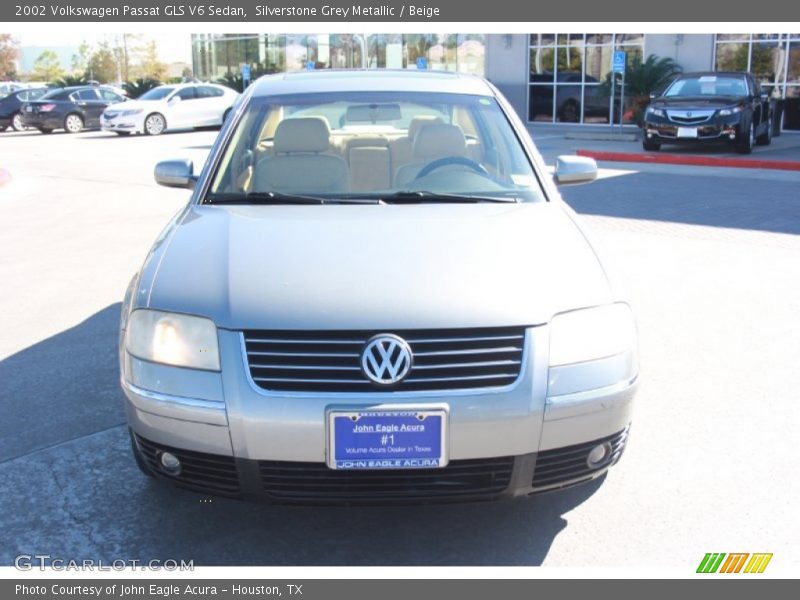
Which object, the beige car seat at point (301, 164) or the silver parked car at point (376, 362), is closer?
the silver parked car at point (376, 362)

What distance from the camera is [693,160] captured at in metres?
16.5

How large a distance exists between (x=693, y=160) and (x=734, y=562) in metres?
14.3

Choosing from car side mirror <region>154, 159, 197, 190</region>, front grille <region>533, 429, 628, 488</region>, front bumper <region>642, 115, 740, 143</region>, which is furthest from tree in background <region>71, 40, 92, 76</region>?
front grille <region>533, 429, 628, 488</region>

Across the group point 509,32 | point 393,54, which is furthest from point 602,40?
point 393,54

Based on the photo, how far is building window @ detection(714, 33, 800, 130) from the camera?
76.7ft

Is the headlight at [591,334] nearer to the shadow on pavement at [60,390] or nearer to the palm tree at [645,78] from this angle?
the shadow on pavement at [60,390]

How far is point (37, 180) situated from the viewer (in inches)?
617

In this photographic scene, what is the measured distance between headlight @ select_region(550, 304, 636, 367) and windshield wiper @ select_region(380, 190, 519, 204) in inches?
42.1

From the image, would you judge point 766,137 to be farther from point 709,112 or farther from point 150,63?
point 150,63

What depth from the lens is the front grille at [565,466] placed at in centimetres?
311

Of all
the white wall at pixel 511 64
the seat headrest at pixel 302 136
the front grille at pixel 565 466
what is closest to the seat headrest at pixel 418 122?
the seat headrest at pixel 302 136

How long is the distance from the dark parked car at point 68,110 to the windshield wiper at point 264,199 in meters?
26.3
